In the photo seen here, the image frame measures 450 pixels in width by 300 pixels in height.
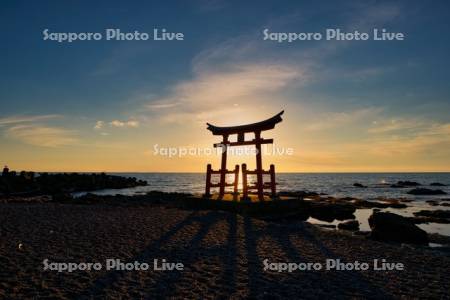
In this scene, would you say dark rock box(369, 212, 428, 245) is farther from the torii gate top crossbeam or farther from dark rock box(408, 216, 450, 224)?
dark rock box(408, 216, 450, 224)

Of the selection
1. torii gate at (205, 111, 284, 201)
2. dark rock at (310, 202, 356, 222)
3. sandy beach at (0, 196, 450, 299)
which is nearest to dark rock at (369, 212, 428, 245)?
sandy beach at (0, 196, 450, 299)

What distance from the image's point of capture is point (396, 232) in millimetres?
14531

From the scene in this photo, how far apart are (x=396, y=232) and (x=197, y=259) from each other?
32.3ft

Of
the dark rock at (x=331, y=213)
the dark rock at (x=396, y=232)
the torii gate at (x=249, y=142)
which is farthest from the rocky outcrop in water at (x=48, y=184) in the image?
the dark rock at (x=396, y=232)

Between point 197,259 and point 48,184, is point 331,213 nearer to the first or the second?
point 197,259

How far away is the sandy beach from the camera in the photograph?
22.4 feet

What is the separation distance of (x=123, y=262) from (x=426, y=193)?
177ft

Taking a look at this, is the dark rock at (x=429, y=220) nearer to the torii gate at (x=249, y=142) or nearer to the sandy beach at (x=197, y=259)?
the torii gate at (x=249, y=142)

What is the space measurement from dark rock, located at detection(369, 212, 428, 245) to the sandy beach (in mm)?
2383

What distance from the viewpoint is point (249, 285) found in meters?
7.16

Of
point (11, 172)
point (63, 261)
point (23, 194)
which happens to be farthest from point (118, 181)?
point (63, 261)

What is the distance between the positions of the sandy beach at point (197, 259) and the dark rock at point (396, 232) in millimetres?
2383

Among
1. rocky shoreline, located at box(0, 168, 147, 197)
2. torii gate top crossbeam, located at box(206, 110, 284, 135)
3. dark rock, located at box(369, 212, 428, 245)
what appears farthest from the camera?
rocky shoreline, located at box(0, 168, 147, 197)

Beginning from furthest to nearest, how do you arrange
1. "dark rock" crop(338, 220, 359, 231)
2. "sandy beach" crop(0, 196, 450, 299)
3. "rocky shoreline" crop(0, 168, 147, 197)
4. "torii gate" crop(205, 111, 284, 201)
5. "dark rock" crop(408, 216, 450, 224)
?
"rocky shoreline" crop(0, 168, 147, 197) → "dark rock" crop(408, 216, 450, 224) → "torii gate" crop(205, 111, 284, 201) → "dark rock" crop(338, 220, 359, 231) → "sandy beach" crop(0, 196, 450, 299)
